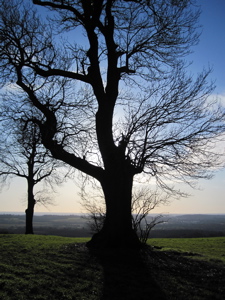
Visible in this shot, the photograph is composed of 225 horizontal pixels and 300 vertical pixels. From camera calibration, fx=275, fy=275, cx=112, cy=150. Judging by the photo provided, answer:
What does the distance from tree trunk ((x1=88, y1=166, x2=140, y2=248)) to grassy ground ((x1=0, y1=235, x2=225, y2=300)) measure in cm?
75

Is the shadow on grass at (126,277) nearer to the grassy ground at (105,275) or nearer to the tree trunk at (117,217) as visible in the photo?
the grassy ground at (105,275)

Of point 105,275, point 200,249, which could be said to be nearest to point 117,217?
point 105,275

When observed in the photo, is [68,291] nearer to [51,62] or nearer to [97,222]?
[97,222]

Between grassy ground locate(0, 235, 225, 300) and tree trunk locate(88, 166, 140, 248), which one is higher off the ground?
tree trunk locate(88, 166, 140, 248)

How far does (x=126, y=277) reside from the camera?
6.88 metres

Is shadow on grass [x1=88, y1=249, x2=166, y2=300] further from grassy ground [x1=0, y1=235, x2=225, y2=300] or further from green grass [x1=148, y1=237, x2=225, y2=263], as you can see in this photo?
green grass [x1=148, y1=237, x2=225, y2=263]

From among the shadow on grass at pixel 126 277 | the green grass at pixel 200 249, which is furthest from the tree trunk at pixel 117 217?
the green grass at pixel 200 249

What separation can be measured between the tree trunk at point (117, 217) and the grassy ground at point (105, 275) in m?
0.75

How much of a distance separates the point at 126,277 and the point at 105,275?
1.73ft

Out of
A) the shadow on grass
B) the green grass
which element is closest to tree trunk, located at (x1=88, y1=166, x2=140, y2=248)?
the shadow on grass

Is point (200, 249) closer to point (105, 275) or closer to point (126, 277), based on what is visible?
point (126, 277)

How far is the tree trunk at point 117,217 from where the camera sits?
10355 millimetres

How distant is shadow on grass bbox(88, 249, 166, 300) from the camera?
571cm

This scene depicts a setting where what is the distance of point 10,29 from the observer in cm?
1087
